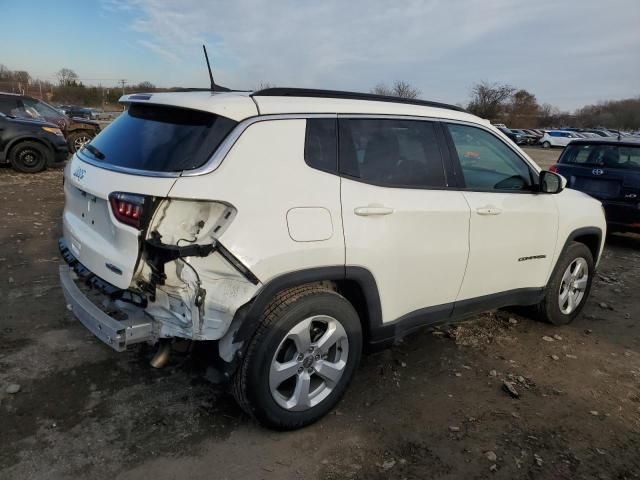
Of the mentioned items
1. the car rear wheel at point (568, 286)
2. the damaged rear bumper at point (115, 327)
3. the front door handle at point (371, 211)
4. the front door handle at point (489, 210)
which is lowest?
the car rear wheel at point (568, 286)

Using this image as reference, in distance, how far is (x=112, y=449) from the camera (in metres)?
2.67

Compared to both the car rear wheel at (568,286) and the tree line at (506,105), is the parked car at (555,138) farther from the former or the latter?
the car rear wheel at (568,286)

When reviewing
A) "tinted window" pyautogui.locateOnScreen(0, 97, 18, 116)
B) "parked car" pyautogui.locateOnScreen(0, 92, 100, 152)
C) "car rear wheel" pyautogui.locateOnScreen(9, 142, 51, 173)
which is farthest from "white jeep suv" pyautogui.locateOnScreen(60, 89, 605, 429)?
"tinted window" pyautogui.locateOnScreen(0, 97, 18, 116)

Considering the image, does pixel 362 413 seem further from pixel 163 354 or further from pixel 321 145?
pixel 321 145

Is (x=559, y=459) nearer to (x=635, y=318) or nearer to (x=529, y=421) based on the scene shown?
(x=529, y=421)

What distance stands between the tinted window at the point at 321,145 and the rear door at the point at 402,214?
57 mm

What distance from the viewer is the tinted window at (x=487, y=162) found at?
141 inches

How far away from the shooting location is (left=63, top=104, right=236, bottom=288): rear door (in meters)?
2.51

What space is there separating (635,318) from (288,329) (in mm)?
3966

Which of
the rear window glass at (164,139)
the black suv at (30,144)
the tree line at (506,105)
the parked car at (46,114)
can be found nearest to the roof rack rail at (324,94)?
the rear window glass at (164,139)

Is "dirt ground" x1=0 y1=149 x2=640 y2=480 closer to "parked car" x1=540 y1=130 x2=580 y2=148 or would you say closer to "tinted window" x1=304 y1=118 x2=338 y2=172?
"tinted window" x1=304 y1=118 x2=338 y2=172

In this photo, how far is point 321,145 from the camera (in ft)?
9.34

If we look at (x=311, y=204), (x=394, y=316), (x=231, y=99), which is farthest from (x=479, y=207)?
(x=231, y=99)

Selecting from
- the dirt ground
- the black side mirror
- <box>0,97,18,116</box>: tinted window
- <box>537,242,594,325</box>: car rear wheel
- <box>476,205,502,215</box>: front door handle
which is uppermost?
<box>0,97,18,116</box>: tinted window
